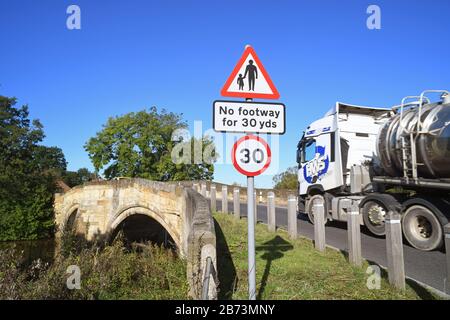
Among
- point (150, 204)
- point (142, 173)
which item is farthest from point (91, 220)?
point (142, 173)

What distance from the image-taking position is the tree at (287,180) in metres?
31.3

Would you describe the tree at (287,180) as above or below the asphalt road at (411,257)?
above

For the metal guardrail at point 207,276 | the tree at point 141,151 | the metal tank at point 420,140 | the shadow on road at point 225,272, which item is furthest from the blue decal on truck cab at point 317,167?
the tree at point 141,151

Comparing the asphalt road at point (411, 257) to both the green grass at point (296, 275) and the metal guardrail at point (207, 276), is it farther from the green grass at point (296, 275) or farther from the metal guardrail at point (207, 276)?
the metal guardrail at point (207, 276)

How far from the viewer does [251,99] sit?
3.96 m

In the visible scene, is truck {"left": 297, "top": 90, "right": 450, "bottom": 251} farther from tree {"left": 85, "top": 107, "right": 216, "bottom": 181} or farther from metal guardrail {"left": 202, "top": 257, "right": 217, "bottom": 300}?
tree {"left": 85, "top": 107, "right": 216, "bottom": 181}

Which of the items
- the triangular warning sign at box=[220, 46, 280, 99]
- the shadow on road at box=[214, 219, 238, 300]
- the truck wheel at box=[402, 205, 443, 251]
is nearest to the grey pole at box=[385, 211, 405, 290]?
the shadow on road at box=[214, 219, 238, 300]

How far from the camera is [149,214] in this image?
14.4m

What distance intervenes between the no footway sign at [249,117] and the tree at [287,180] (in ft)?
87.9

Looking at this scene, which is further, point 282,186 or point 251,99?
point 282,186

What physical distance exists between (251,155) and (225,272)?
97.9 inches
